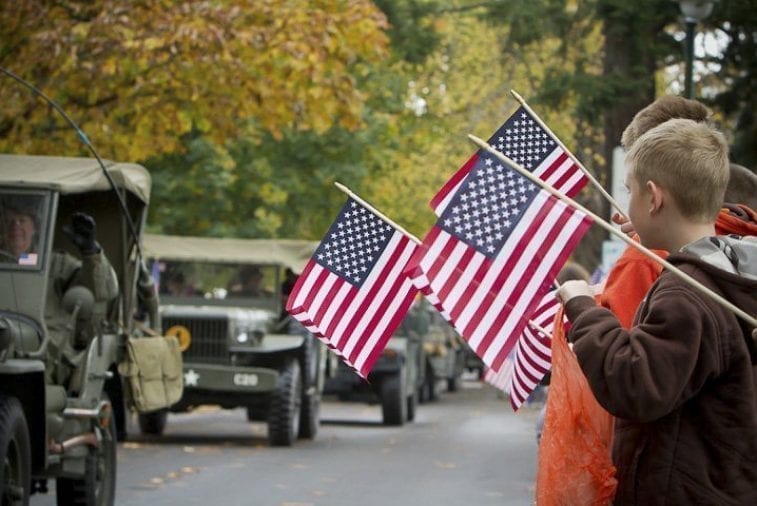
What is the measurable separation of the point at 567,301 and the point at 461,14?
29366mm

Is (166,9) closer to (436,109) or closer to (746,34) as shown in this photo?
(746,34)

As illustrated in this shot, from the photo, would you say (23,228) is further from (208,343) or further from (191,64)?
(208,343)

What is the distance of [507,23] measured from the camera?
2678 centimetres

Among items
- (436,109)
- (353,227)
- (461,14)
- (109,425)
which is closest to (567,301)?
(353,227)

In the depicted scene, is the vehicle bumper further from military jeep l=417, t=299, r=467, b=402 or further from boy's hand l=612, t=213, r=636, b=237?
boy's hand l=612, t=213, r=636, b=237

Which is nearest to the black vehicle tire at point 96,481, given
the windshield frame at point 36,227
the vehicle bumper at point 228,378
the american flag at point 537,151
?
the windshield frame at point 36,227

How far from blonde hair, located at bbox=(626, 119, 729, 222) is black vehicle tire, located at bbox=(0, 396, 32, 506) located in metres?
5.53

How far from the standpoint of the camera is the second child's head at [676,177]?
12.9 feet

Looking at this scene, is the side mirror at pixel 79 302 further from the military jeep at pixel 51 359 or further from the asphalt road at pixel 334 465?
the asphalt road at pixel 334 465

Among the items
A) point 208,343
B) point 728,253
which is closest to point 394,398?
point 208,343

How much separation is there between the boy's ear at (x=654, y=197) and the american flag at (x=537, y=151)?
6.29 feet

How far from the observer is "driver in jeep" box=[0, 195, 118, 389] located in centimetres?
1113

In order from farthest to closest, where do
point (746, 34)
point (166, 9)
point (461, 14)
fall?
point (461, 14) → point (746, 34) → point (166, 9)

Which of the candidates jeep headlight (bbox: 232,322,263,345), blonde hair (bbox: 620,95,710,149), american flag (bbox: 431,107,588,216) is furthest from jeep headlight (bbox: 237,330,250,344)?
blonde hair (bbox: 620,95,710,149)
